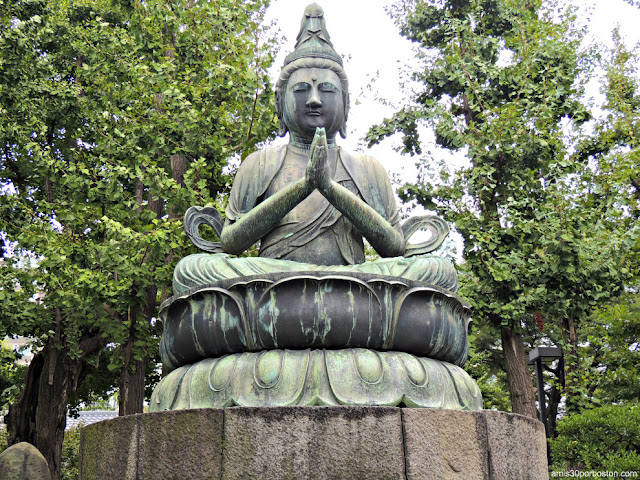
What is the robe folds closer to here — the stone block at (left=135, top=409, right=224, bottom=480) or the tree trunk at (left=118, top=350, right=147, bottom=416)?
the stone block at (left=135, top=409, right=224, bottom=480)

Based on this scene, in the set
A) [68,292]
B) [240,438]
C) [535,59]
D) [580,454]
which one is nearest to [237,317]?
[240,438]

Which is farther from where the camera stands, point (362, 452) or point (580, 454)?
point (580, 454)

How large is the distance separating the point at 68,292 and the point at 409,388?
21.8 ft

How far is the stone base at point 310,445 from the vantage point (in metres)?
3.26

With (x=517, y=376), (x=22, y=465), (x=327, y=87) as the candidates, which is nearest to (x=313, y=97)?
(x=327, y=87)

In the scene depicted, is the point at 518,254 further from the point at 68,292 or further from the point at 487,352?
the point at 487,352

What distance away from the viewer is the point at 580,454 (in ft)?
28.9

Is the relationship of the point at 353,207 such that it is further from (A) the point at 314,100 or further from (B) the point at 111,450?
(B) the point at 111,450

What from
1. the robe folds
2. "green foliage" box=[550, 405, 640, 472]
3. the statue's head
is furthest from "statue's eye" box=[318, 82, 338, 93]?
"green foliage" box=[550, 405, 640, 472]

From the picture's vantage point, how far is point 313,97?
205 inches

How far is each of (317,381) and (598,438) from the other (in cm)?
656

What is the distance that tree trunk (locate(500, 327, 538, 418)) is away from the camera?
1036 cm

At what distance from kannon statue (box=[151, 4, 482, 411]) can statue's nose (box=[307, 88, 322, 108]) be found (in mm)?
836

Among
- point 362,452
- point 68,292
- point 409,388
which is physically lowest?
point 362,452
